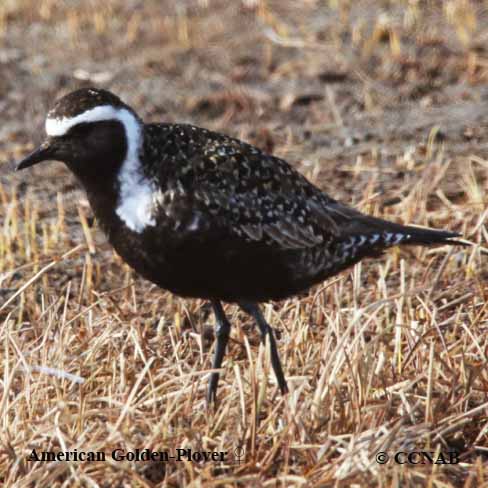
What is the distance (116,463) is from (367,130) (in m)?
5.00

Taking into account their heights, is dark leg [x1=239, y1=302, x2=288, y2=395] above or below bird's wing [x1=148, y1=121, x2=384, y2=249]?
below

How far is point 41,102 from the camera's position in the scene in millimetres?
10016

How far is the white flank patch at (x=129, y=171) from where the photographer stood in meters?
4.98

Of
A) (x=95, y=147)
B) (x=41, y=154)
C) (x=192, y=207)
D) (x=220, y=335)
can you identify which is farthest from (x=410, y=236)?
(x=41, y=154)

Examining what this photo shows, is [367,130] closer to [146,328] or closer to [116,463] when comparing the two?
[146,328]

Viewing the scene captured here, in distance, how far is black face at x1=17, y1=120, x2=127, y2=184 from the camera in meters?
5.08

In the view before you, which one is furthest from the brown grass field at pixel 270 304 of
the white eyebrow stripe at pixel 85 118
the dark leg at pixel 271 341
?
the white eyebrow stripe at pixel 85 118

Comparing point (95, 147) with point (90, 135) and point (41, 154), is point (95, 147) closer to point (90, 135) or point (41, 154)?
point (90, 135)

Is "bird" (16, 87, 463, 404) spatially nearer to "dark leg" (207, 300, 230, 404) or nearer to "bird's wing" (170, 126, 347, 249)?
"bird's wing" (170, 126, 347, 249)

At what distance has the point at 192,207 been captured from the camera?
5027 mm

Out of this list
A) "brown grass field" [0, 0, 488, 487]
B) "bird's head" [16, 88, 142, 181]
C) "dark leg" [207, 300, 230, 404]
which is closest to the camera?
"brown grass field" [0, 0, 488, 487]

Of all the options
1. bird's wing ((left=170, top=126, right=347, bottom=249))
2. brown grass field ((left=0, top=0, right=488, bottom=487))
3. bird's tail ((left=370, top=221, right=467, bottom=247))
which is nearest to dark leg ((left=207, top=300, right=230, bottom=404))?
brown grass field ((left=0, top=0, right=488, bottom=487))

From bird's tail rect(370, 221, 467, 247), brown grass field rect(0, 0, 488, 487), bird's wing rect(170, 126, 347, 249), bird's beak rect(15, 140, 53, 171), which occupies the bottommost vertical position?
brown grass field rect(0, 0, 488, 487)

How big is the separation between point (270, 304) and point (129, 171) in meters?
1.50
